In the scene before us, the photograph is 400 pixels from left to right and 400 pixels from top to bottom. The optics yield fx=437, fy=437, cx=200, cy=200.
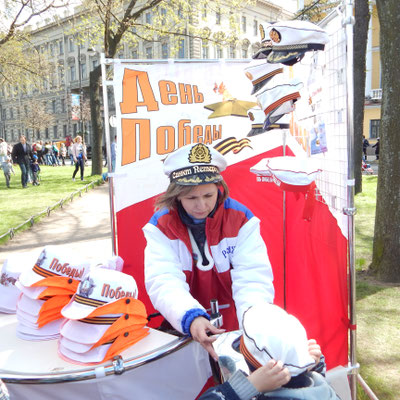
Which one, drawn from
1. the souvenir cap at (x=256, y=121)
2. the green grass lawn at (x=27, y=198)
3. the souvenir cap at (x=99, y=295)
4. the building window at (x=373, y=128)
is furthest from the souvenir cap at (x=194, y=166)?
the building window at (x=373, y=128)

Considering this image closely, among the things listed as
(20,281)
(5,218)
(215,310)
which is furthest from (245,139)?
(5,218)

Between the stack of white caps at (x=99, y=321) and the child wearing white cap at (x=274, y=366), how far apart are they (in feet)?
2.15

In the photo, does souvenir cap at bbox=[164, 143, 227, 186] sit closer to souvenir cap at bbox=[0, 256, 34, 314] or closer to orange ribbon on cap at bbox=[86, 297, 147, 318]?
orange ribbon on cap at bbox=[86, 297, 147, 318]

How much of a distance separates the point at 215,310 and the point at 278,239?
1970 millimetres

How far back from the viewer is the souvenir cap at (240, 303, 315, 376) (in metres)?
1.46

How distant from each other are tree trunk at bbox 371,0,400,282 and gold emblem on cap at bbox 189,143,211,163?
2994 millimetres

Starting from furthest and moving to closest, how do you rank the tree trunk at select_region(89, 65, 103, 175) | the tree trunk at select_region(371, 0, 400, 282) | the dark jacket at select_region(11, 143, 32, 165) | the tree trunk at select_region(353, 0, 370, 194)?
the tree trunk at select_region(89, 65, 103, 175), the dark jacket at select_region(11, 143, 32, 165), the tree trunk at select_region(353, 0, 370, 194), the tree trunk at select_region(371, 0, 400, 282)

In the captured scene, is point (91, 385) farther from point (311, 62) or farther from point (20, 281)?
point (311, 62)

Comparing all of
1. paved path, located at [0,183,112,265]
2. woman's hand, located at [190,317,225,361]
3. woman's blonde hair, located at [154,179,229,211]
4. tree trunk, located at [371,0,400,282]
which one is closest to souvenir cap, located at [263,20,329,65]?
woman's blonde hair, located at [154,179,229,211]

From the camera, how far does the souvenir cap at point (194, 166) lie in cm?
227

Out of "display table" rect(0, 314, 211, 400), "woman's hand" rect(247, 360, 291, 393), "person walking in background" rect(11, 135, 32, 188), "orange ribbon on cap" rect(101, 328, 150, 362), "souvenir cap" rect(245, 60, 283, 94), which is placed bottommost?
"display table" rect(0, 314, 211, 400)

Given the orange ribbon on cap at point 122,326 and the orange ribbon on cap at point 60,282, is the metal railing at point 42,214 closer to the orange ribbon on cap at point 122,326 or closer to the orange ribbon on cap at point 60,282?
the orange ribbon on cap at point 60,282

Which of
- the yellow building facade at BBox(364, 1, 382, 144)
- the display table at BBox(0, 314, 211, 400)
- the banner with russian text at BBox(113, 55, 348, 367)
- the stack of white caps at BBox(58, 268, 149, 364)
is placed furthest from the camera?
the yellow building facade at BBox(364, 1, 382, 144)

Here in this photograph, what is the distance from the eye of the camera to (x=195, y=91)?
4.00 m
